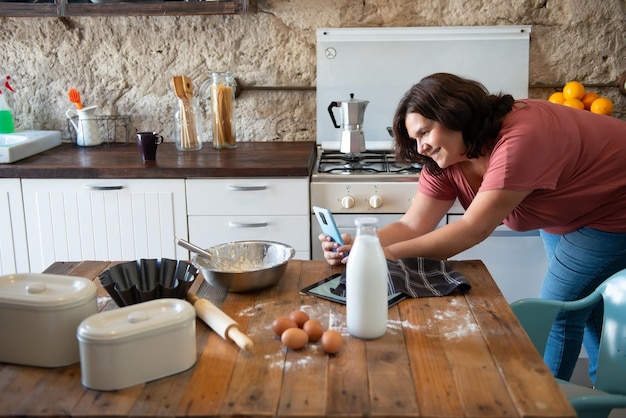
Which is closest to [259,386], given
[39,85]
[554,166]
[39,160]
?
[554,166]

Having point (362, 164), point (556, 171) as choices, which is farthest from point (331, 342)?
point (362, 164)

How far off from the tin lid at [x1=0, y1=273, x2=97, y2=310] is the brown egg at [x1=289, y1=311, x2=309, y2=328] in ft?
1.42

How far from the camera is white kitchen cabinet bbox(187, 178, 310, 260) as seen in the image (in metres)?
3.03

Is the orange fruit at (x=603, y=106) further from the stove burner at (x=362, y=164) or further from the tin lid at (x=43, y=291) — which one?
the tin lid at (x=43, y=291)

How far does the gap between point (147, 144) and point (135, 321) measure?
180cm

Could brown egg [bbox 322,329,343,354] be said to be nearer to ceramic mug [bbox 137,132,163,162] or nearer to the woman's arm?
the woman's arm

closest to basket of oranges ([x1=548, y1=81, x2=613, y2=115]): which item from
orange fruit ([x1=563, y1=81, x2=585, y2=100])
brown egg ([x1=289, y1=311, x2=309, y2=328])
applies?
orange fruit ([x1=563, y1=81, x2=585, y2=100])

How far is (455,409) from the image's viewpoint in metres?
1.29

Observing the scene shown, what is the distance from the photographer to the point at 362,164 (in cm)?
326

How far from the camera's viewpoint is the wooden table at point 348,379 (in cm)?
131

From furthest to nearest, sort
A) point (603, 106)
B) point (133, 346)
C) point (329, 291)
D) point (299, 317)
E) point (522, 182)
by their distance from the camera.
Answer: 1. point (603, 106)
2. point (522, 182)
3. point (329, 291)
4. point (299, 317)
5. point (133, 346)

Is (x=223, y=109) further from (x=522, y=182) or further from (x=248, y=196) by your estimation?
(x=522, y=182)

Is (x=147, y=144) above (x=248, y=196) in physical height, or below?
above

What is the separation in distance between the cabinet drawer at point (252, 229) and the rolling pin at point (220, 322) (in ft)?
4.39
